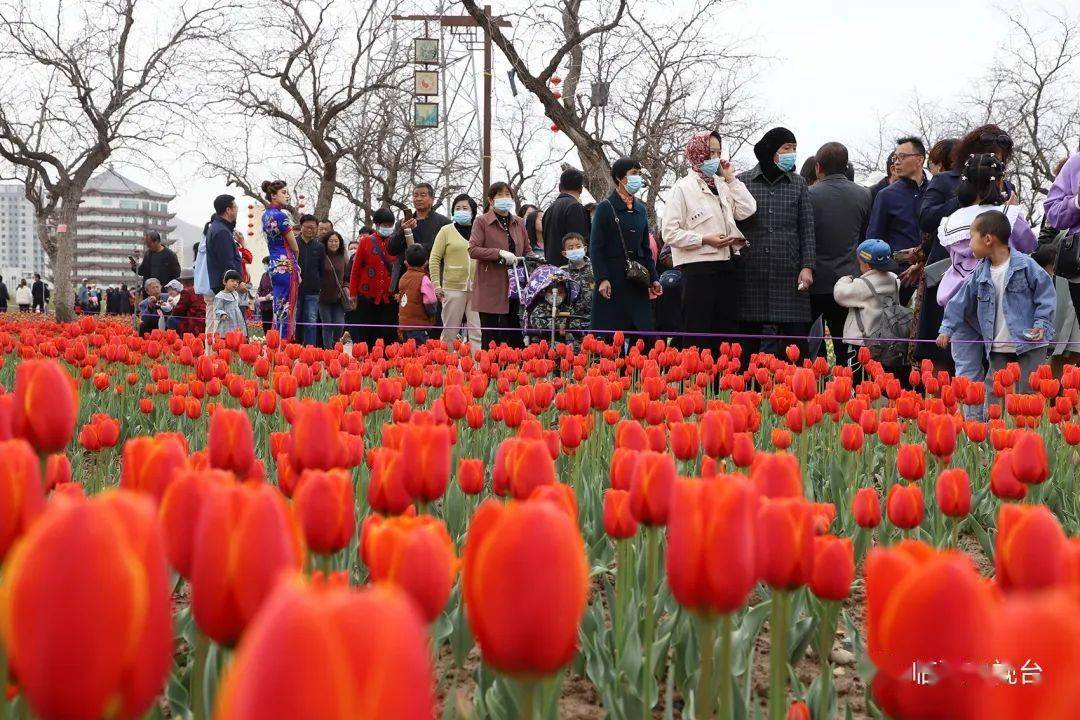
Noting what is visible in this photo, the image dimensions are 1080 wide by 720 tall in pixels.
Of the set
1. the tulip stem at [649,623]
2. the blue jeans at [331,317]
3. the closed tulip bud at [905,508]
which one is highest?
the blue jeans at [331,317]

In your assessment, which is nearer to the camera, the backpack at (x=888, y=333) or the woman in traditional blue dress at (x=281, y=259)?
the backpack at (x=888, y=333)

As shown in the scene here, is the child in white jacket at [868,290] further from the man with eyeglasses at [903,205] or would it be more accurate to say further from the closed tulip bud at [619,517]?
the closed tulip bud at [619,517]

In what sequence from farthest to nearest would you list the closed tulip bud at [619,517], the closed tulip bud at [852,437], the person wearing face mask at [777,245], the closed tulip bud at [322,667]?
the person wearing face mask at [777,245] < the closed tulip bud at [852,437] < the closed tulip bud at [619,517] < the closed tulip bud at [322,667]

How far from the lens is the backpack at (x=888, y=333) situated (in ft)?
22.6

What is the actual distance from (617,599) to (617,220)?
17.7 ft

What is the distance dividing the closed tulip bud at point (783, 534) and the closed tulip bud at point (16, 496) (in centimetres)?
78

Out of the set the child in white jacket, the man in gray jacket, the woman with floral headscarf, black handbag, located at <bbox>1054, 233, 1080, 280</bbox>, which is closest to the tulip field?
black handbag, located at <bbox>1054, 233, 1080, 280</bbox>

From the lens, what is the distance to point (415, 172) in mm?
38281

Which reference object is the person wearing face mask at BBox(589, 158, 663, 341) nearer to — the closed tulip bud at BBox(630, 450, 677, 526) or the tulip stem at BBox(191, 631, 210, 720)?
the closed tulip bud at BBox(630, 450, 677, 526)

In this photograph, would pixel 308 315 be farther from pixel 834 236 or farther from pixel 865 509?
pixel 865 509

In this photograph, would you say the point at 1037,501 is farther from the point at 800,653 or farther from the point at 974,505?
the point at 800,653

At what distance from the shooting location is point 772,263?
6.79m

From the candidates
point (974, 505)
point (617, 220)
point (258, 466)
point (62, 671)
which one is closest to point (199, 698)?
point (62, 671)

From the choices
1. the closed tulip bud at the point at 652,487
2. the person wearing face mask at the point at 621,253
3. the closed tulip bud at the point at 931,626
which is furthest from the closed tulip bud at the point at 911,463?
the person wearing face mask at the point at 621,253
